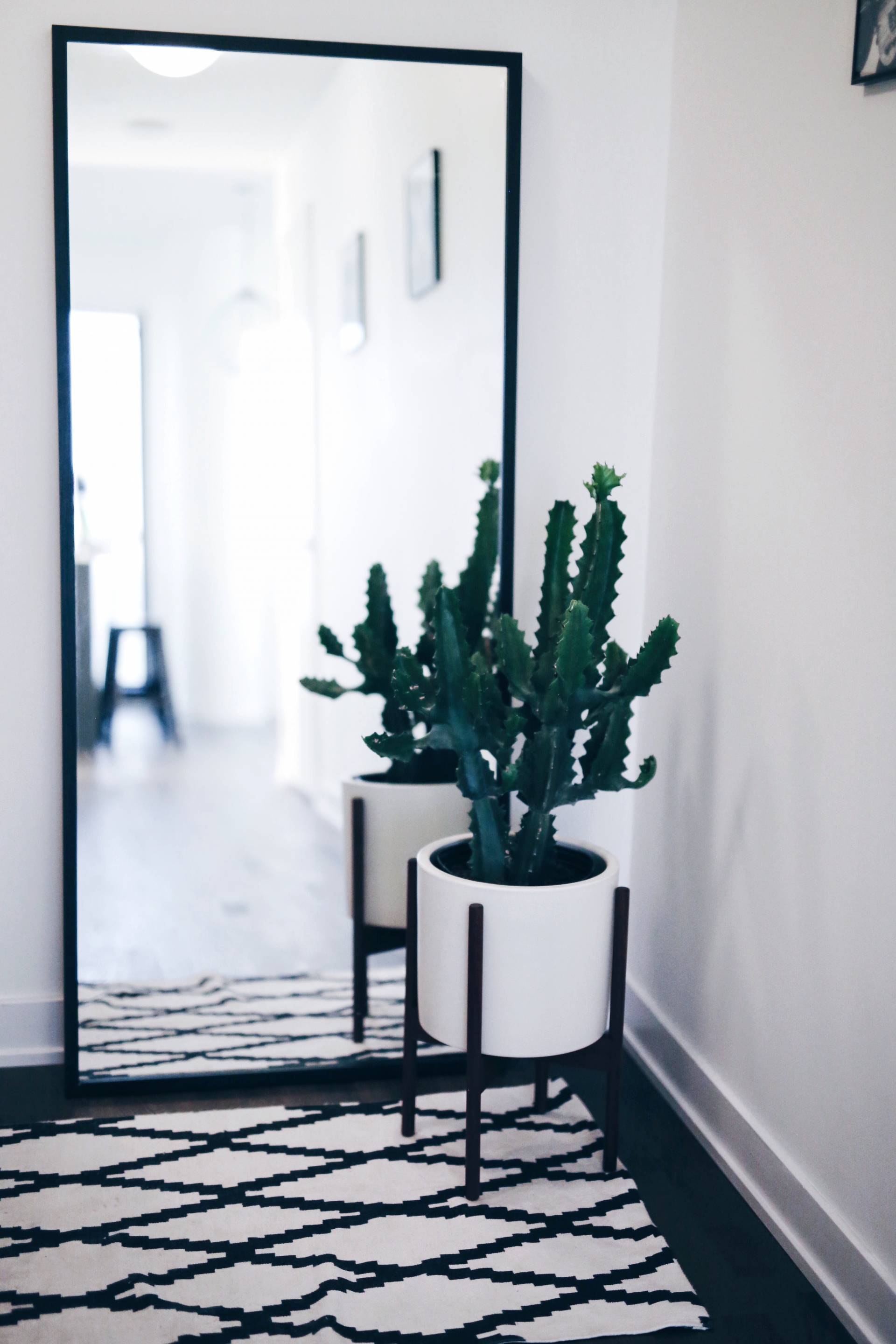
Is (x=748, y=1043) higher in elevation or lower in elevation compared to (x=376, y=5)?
lower

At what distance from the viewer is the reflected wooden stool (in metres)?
2.07

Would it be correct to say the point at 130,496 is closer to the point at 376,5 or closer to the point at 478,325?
the point at 478,325

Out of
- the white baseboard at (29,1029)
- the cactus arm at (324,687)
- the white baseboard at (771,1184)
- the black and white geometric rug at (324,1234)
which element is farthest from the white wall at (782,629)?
the white baseboard at (29,1029)

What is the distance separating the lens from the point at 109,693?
207cm

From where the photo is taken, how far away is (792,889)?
1.60 meters

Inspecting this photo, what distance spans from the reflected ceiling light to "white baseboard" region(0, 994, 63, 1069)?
1.60 meters

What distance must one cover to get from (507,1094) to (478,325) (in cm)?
136

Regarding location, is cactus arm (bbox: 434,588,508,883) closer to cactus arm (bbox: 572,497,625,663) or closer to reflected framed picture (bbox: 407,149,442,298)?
cactus arm (bbox: 572,497,625,663)

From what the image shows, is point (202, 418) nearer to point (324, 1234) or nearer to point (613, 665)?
point (613, 665)

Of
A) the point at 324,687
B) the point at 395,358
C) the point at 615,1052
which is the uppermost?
the point at 395,358

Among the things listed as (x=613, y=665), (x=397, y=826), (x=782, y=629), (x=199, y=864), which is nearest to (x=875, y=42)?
(x=782, y=629)

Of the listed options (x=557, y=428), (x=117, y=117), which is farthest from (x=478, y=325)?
(x=117, y=117)

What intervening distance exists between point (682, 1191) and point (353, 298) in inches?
63.7

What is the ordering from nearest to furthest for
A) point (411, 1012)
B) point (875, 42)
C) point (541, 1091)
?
point (875, 42)
point (411, 1012)
point (541, 1091)
